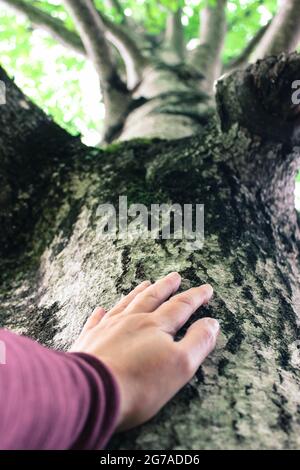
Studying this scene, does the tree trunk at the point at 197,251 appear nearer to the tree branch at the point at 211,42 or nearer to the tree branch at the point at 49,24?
the tree branch at the point at 49,24

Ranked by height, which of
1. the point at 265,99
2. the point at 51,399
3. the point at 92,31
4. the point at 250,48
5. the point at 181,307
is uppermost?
the point at 250,48

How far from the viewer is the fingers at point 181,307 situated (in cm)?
102

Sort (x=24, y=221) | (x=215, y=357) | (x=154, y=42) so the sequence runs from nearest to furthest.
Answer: (x=215, y=357) < (x=24, y=221) < (x=154, y=42)

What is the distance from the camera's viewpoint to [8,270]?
1.80 m

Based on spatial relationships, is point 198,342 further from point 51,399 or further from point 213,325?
point 51,399

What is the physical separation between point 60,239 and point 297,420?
1174mm

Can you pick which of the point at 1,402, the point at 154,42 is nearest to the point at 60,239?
the point at 1,402

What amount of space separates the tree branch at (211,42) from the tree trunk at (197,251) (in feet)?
7.95

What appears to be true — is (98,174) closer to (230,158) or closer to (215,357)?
(230,158)

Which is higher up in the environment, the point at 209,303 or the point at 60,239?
the point at 60,239

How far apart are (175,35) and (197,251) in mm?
5130

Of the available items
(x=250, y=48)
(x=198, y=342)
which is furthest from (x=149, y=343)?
(x=250, y=48)

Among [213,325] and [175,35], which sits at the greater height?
[175,35]

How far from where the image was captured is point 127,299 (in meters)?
1.17
